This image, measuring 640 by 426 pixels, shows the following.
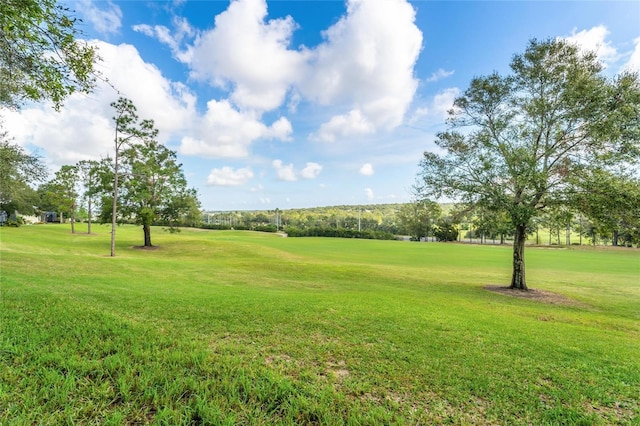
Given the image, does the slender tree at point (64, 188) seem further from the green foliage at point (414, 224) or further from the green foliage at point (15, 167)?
the green foliage at point (414, 224)

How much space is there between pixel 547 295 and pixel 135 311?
16.9 metres

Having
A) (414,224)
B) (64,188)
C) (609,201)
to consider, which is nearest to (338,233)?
(414,224)

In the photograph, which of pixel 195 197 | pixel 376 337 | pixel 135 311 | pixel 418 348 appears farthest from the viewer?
pixel 195 197

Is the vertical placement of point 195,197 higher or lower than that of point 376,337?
higher

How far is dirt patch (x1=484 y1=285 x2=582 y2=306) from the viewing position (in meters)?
12.6

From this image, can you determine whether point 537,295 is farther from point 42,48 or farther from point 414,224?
point 414,224

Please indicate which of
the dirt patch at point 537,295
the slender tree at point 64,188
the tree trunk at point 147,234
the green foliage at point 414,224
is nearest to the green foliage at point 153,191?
the tree trunk at point 147,234

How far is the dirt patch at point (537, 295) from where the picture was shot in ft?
41.2

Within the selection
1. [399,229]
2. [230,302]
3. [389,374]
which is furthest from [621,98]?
[399,229]

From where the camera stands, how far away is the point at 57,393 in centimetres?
286

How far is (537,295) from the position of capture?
13578mm

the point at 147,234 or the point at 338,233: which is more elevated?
the point at 147,234

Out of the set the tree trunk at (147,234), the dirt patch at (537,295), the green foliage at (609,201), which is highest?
the green foliage at (609,201)

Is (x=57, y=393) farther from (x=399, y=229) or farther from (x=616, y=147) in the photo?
(x=399, y=229)
